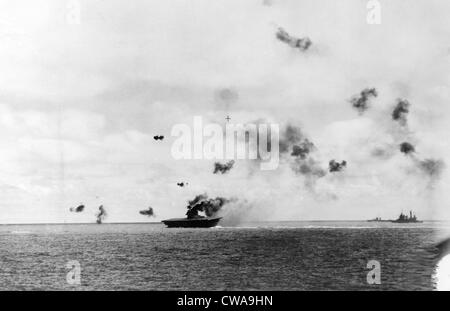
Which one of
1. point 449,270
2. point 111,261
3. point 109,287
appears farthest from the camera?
point 111,261

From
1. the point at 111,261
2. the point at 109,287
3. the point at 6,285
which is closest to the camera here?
the point at 109,287

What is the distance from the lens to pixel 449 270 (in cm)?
6209

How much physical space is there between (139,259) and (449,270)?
150 feet

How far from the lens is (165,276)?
5516 cm
